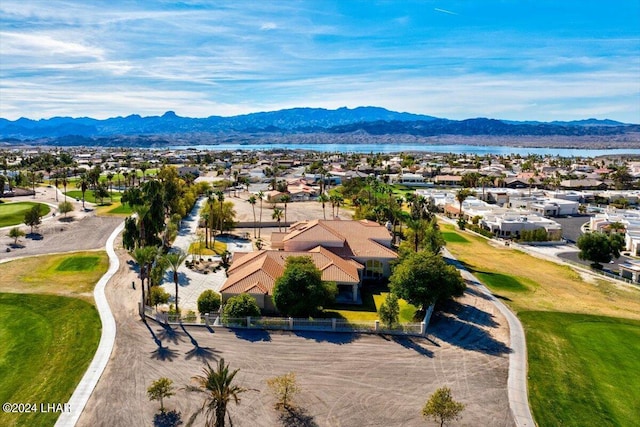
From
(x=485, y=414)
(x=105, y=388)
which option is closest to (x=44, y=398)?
(x=105, y=388)

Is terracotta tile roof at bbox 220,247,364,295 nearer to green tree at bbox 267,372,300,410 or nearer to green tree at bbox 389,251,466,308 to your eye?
green tree at bbox 389,251,466,308

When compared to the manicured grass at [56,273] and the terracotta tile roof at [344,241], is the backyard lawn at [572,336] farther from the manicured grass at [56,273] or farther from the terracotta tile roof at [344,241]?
the manicured grass at [56,273]

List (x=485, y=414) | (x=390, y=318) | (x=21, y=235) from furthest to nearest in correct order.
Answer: (x=21, y=235) < (x=390, y=318) < (x=485, y=414)

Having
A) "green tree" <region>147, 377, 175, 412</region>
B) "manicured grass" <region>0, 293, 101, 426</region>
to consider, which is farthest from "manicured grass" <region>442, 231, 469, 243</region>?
"green tree" <region>147, 377, 175, 412</region>

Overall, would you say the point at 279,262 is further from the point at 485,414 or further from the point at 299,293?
the point at 485,414

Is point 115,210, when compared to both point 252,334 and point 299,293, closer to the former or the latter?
point 252,334

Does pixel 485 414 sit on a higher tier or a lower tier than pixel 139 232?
lower
